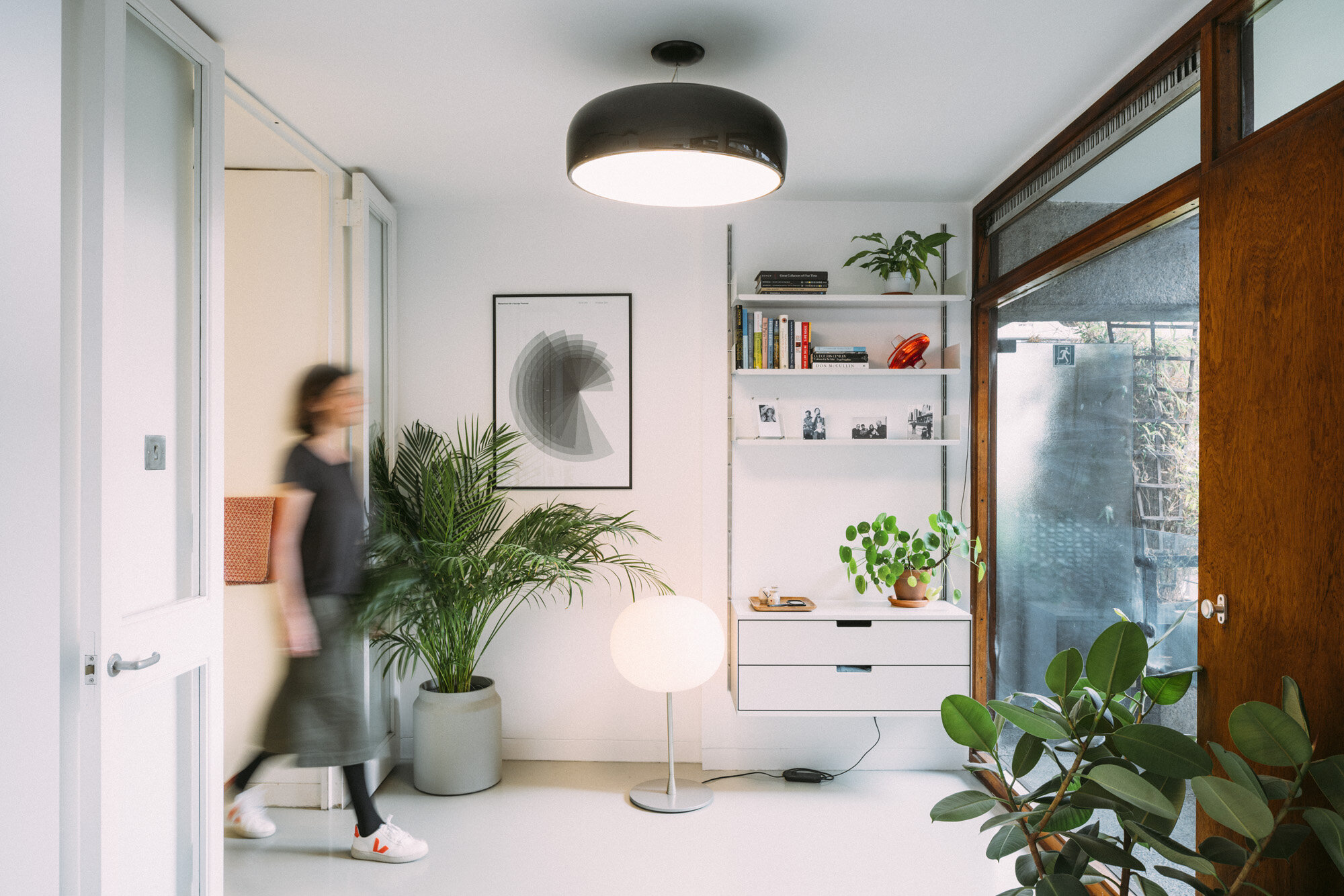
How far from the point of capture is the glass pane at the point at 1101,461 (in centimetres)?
202

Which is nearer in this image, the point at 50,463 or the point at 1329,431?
the point at 50,463

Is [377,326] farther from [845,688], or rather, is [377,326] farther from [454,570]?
[845,688]

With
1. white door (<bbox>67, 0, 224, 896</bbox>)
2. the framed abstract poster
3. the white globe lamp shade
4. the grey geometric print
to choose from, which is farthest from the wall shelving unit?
white door (<bbox>67, 0, 224, 896</bbox>)

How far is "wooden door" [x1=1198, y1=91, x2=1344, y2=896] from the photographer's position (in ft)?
4.87

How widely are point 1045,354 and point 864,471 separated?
0.92 meters

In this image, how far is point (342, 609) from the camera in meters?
2.42

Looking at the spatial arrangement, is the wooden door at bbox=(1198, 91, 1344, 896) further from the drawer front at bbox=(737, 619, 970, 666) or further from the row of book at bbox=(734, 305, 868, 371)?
the row of book at bbox=(734, 305, 868, 371)

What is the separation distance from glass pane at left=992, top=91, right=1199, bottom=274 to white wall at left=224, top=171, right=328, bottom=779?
99.9 inches

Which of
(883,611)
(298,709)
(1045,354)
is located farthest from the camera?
→ (883,611)

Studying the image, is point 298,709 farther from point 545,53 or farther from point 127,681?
point 545,53

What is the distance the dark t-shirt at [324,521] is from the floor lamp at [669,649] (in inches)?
41.6

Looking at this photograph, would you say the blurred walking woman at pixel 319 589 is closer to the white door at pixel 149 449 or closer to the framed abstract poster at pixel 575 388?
the white door at pixel 149 449

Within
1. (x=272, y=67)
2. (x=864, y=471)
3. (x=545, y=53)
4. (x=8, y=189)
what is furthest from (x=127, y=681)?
(x=864, y=471)

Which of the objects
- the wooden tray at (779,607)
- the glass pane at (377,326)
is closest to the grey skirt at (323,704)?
the glass pane at (377,326)
